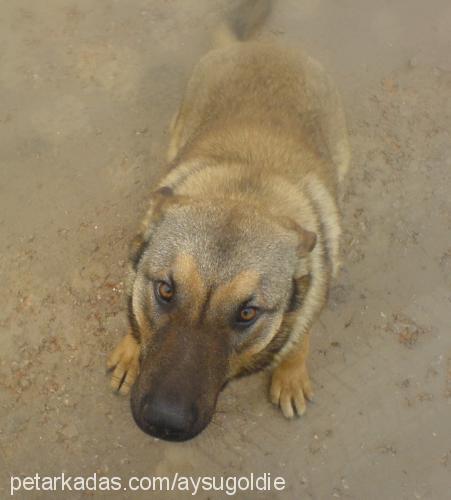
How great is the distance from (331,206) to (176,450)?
2135mm

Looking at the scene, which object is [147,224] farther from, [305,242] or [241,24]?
[241,24]

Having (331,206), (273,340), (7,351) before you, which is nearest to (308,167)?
(331,206)

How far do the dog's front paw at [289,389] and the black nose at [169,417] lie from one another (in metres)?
1.60

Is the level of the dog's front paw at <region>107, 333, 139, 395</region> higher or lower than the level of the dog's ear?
lower

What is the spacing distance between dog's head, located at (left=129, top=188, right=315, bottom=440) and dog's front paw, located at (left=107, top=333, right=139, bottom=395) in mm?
1135

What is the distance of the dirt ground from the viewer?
438 centimetres

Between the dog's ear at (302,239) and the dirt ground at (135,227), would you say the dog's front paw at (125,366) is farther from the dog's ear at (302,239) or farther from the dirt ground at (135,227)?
the dog's ear at (302,239)

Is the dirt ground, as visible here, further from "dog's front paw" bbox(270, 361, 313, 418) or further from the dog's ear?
the dog's ear

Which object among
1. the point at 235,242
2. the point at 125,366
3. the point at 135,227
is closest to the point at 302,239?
the point at 235,242

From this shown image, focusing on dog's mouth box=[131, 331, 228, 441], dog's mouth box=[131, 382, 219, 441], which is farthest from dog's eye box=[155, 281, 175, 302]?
dog's mouth box=[131, 382, 219, 441]

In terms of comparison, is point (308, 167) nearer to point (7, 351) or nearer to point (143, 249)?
point (143, 249)

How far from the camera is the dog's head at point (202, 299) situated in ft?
9.70

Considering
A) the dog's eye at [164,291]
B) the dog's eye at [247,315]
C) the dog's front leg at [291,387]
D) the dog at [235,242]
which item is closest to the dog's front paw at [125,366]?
the dog at [235,242]

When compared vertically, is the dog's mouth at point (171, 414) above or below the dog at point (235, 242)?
below
